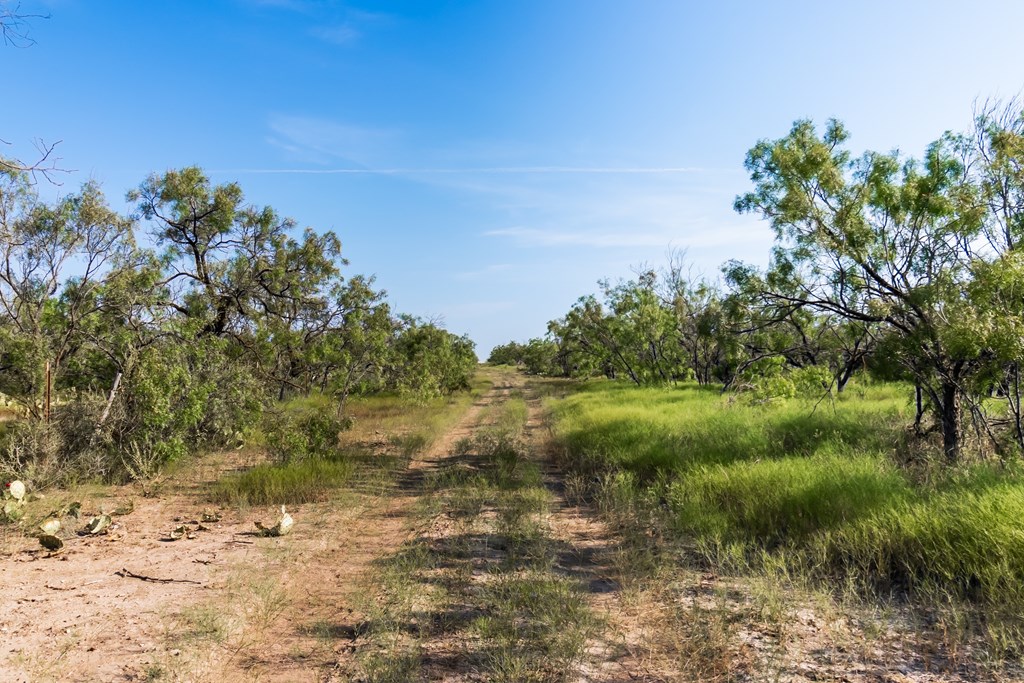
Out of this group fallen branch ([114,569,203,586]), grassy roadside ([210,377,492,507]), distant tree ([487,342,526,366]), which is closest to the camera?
fallen branch ([114,569,203,586])

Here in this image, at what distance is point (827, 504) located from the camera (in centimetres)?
621

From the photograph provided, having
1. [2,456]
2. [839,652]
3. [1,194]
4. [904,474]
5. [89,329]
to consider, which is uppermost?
[1,194]

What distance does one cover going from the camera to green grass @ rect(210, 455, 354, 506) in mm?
8805

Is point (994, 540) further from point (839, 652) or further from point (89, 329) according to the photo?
point (89, 329)

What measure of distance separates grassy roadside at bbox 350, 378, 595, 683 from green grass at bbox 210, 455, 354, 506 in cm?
210

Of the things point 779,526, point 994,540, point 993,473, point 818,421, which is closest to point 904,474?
point 993,473

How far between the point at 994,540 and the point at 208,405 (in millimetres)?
11643

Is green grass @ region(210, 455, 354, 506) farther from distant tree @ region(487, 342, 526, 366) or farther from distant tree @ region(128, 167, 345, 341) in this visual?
distant tree @ region(487, 342, 526, 366)

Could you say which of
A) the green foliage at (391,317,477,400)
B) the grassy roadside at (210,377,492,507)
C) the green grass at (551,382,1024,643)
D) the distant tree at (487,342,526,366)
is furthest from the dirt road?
the distant tree at (487,342,526,366)

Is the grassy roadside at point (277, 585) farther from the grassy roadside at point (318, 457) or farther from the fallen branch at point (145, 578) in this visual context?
the fallen branch at point (145, 578)

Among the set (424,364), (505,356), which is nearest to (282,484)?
(424,364)

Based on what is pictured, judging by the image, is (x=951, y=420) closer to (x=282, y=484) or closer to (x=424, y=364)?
(x=282, y=484)

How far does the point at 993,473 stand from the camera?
6.28 m

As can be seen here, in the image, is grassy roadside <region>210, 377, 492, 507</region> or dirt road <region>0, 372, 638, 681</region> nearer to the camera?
dirt road <region>0, 372, 638, 681</region>
